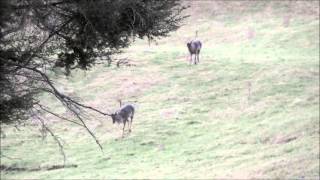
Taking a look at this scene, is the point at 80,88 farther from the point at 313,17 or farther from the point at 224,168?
the point at 313,17

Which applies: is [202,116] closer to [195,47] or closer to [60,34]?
[195,47]

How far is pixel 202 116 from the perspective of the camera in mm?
25172

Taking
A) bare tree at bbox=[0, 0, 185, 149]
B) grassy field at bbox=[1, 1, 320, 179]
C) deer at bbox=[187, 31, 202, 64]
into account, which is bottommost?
grassy field at bbox=[1, 1, 320, 179]

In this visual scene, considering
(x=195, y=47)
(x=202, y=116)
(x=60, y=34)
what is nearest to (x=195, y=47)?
(x=195, y=47)

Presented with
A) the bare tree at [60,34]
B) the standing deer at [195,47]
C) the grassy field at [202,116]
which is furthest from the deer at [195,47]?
the bare tree at [60,34]

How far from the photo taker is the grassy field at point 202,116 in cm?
2011

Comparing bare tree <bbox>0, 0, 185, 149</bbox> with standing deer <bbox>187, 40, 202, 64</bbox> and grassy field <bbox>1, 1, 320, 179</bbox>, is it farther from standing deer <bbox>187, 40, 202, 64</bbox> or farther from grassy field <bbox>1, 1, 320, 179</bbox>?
standing deer <bbox>187, 40, 202, 64</bbox>

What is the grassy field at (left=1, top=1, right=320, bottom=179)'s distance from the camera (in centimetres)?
2011

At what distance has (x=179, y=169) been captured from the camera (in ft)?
66.2

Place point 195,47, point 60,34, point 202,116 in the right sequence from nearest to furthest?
1. point 60,34
2. point 202,116
3. point 195,47

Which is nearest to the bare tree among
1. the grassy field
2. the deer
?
the grassy field

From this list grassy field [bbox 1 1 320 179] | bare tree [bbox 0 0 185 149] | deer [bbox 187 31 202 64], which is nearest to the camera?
bare tree [bbox 0 0 185 149]

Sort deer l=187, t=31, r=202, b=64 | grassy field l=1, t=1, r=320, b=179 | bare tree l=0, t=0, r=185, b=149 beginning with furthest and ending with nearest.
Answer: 1. deer l=187, t=31, r=202, b=64
2. grassy field l=1, t=1, r=320, b=179
3. bare tree l=0, t=0, r=185, b=149

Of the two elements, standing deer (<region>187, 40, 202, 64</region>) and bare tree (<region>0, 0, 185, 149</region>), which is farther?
standing deer (<region>187, 40, 202, 64</region>)
